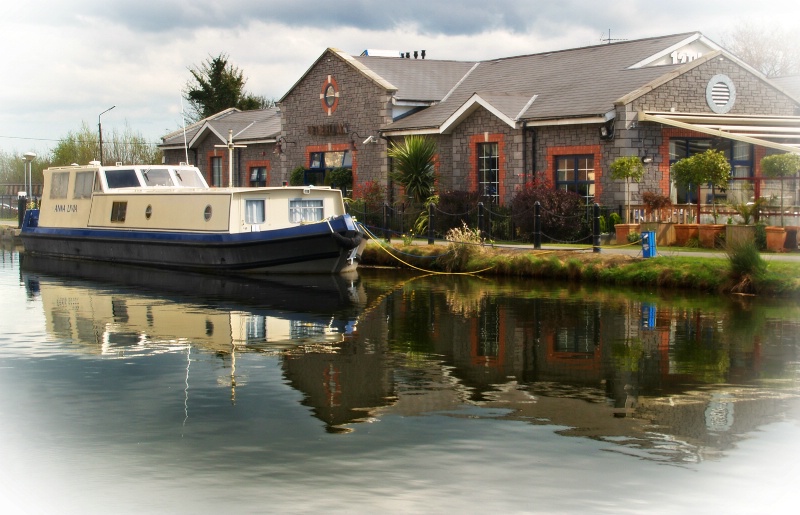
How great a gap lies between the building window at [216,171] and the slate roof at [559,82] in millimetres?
10426

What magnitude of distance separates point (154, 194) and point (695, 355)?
1605cm

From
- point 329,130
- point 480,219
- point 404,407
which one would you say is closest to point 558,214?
point 480,219

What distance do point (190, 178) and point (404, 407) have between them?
18548mm

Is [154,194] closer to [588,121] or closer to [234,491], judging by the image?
[588,121]

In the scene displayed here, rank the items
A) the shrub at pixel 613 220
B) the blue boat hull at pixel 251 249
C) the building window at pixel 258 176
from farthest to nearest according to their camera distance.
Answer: the building window at pixel 258 176 → the shrub at pixel 613 220 → the blue boat hull at pixel 251 249

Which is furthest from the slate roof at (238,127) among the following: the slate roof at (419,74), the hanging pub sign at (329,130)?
the slate roof at (419,74)

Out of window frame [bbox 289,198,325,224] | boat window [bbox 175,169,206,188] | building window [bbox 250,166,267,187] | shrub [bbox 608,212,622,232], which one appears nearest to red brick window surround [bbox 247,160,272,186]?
building window [bbox 250,166,267,187]

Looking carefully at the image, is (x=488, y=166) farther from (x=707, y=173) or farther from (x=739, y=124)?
(x=707, y=173)

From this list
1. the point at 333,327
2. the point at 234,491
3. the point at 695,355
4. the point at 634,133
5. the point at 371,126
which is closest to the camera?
the point at 234,491

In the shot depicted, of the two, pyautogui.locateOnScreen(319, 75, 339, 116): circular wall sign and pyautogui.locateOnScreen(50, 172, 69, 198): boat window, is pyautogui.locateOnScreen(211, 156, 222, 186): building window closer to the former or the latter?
pyautogui.locateOnScreen(319, 75, 339, 116): circular wall sign

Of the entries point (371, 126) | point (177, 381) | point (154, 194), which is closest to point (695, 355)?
point (177, 381)

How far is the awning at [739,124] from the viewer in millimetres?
23516

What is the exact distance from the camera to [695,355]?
12820 millimetres

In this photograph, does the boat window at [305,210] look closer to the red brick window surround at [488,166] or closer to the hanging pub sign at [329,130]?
the red brick window surround at [488,166]
